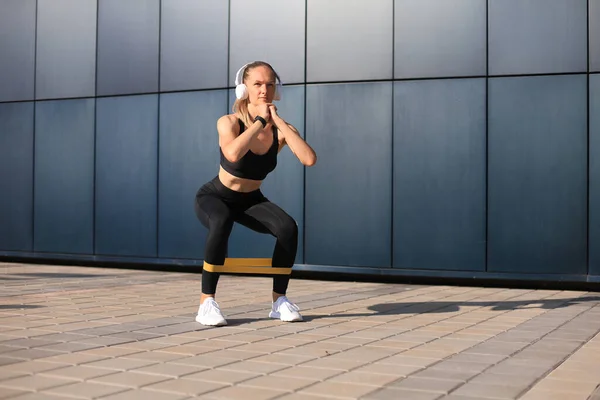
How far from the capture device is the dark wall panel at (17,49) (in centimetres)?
1313

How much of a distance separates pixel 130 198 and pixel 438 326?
7.23 metres

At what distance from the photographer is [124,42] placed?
12227mm

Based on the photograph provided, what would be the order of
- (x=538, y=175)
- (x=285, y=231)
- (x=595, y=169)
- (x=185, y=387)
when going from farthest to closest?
(x=538, y=175)
(x=595, y=169)
(x=285, y=231)
(x=185, y=387)

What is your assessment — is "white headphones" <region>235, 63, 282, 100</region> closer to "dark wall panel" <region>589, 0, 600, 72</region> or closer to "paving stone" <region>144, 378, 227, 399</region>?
"paving stone" <region>144, 378, 227, 399</region>

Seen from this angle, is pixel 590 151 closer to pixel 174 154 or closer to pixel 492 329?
pixel 492 329

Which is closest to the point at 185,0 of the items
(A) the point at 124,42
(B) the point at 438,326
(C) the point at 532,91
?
(A) the point at 124,42

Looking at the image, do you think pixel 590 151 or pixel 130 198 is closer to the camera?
pixel 590 151

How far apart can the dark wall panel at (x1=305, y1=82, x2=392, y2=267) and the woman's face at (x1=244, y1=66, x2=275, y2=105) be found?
446cm

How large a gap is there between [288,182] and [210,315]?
212 inches

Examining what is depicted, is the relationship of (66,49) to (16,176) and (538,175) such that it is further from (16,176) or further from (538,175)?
(538,175)

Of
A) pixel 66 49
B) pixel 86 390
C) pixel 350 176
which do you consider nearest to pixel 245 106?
pixel 86 390

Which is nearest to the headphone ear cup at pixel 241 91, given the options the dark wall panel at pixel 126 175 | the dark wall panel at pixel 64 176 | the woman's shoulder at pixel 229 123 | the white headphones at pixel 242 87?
the white headphones at pixel 242 87

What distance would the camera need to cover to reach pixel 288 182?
11000 millimetres

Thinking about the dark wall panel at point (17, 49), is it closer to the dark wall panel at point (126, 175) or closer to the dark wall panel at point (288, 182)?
the dark wall panel at point (126, 175)
